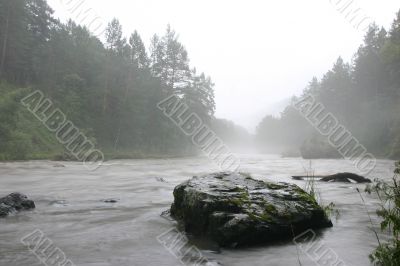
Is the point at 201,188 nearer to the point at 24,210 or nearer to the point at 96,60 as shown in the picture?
the point at 24,210

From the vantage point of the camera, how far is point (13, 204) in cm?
884

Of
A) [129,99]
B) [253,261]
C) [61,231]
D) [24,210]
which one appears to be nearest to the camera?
[253,261]

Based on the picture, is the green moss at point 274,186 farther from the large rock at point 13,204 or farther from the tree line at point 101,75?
the tree line at point 101,75

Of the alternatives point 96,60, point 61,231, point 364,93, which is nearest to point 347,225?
point 61,231

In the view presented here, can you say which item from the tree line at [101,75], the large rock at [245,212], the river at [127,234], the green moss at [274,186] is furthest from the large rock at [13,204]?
the tree line at [101,75]

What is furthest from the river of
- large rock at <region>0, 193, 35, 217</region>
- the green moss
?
the green moss

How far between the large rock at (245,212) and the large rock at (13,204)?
3.82 metres

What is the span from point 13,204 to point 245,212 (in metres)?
5.76

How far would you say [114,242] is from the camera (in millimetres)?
6250

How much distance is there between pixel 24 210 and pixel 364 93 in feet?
240

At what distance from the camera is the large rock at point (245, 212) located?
6238mm

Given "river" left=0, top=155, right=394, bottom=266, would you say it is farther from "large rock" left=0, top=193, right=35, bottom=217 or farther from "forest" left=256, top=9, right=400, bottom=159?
"forest" left=256, top=9, right=400, bottom=159

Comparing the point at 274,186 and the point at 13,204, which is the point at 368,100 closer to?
the point at 274,186

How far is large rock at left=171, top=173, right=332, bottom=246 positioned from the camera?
6238 mm
